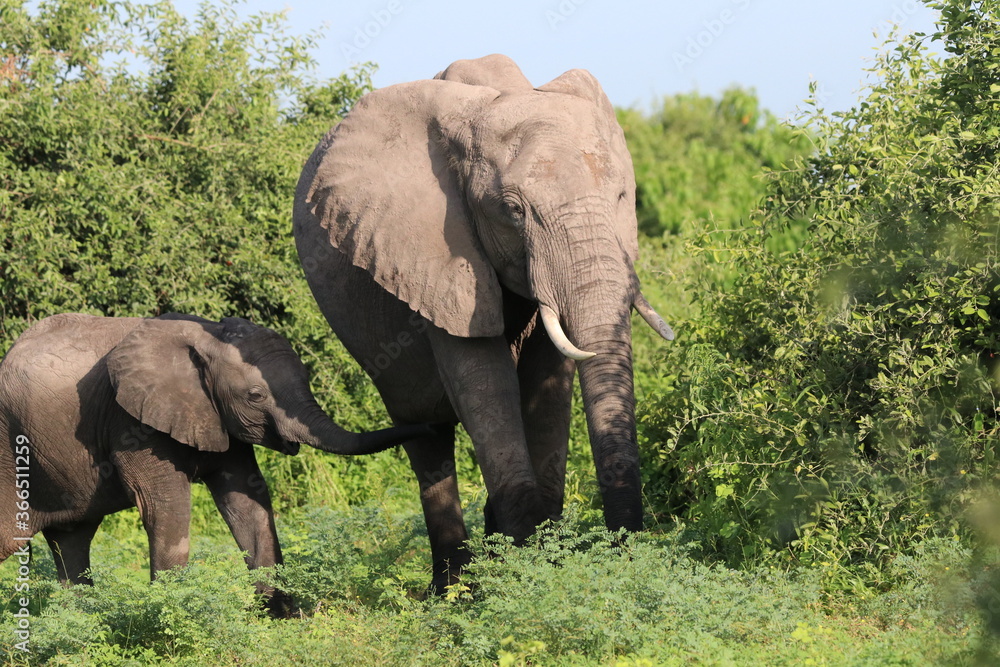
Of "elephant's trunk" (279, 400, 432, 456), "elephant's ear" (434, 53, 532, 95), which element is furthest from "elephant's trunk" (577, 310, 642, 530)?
"elephant's ear" (434, 53, 532, 95)

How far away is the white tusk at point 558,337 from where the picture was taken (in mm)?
5527

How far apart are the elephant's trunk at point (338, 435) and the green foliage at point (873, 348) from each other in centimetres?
151

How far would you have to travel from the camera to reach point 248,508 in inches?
275

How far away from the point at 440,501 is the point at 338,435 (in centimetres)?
92

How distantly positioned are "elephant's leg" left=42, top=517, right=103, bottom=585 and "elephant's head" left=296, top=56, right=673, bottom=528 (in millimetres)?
2268

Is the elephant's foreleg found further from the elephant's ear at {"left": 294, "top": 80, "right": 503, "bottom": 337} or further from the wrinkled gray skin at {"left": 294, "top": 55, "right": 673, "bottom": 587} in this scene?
the elephant's ear at {"left": 294, "top": 80, "right": 503, "bottom": 337}

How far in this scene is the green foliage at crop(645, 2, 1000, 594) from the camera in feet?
20.6

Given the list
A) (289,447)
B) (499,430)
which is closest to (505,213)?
(499,430)

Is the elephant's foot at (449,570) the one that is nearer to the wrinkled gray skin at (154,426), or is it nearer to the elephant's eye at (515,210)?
the wrinkled gray skin at (154,426)

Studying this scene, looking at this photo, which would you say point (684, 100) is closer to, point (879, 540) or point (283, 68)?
point (283, 68)

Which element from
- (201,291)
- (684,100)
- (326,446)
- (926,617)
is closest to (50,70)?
(201,291)

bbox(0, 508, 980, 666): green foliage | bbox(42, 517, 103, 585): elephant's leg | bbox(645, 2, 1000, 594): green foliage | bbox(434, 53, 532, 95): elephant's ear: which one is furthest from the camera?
bbox(42, 517, 103, 585): elephant's leg

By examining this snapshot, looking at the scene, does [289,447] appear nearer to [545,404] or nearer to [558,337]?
[545,404]
